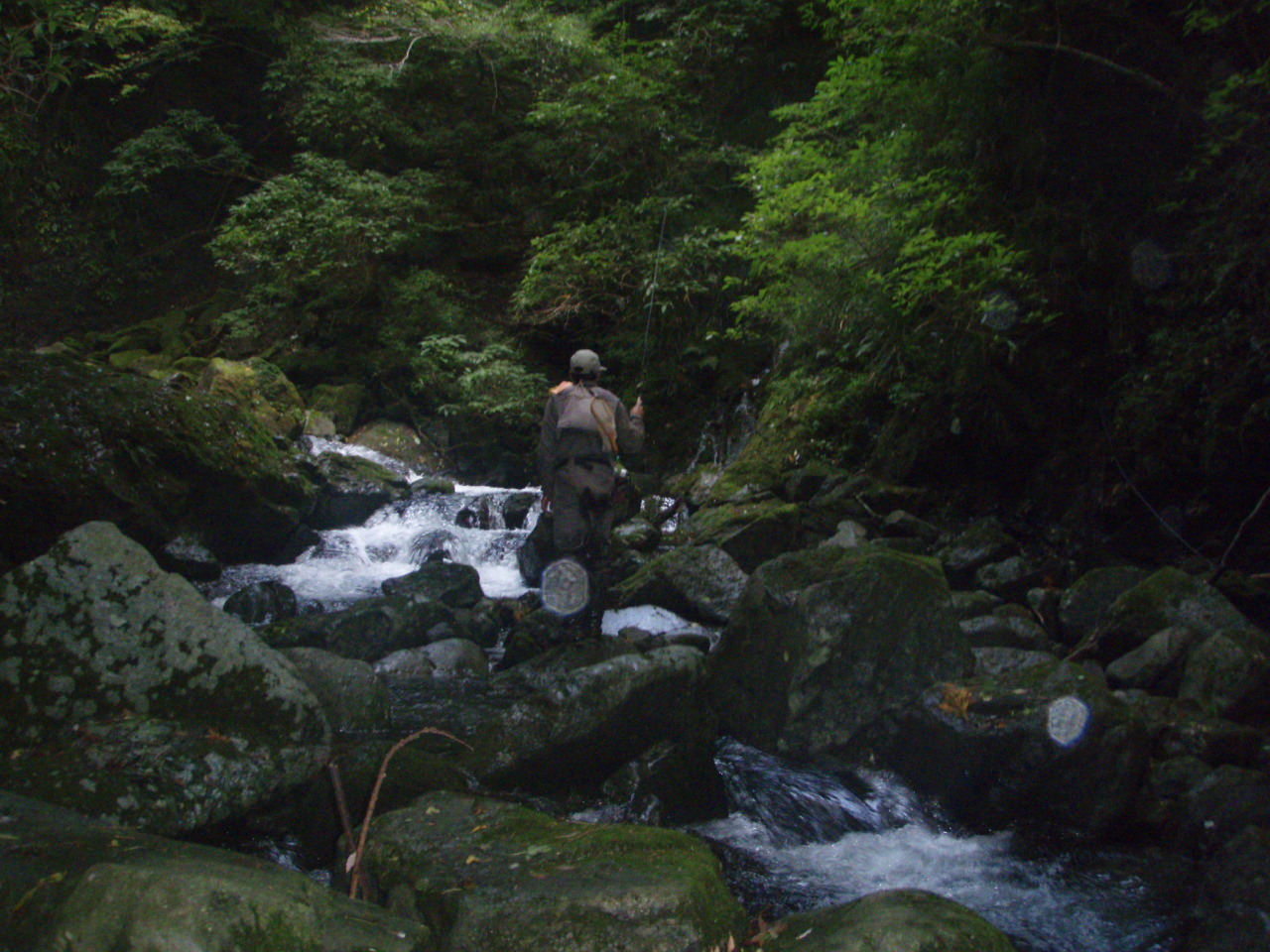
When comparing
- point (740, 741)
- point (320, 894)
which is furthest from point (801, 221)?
point (320, 894)

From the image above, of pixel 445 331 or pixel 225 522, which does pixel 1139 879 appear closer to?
pixel 225 522

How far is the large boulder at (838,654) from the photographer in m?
4.31

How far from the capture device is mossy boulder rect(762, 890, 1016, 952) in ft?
6.84

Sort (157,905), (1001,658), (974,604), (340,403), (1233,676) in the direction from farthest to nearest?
(340,403) < (974,604) < (1001,658) < (1233,676) < (157,905)

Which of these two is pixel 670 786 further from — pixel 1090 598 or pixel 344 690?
pixel 1090 598

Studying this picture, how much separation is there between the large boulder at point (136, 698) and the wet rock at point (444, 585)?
11.3 ft

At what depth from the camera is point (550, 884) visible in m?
2.29

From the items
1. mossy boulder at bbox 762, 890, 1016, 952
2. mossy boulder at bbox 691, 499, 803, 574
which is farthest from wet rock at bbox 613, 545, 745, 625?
mossy boulder at bbox 762, 890, 1016, 952

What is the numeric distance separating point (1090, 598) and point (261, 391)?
13203mm

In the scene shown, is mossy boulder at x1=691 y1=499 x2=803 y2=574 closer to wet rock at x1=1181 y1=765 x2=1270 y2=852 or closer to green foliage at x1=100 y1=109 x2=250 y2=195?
wet rock at x1=1181 y1=765 x2=1270 y2=852

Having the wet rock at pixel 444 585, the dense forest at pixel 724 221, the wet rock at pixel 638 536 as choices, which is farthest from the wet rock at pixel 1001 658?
the wet rock at pixel 638 536

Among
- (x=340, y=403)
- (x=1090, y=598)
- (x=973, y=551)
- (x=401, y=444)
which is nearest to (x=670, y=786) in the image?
(x=1090, y=598)

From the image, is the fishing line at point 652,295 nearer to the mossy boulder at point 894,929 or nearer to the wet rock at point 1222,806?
the wet rock at point 1222,806

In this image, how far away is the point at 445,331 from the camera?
1488cm
